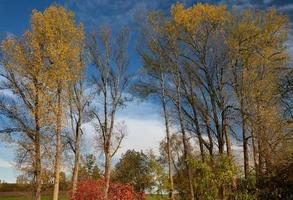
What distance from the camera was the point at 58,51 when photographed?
2194 cm

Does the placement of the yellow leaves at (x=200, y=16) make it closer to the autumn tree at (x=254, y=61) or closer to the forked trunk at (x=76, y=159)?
the autumn tree at (x=254, y=61)

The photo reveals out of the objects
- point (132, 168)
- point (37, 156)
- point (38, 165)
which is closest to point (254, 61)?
point (37, 156)

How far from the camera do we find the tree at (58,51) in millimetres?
21141

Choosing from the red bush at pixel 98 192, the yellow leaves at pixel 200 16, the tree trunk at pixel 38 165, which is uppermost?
the yellow leaves at pixel 200 16

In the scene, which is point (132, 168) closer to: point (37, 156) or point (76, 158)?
point (76, 158)

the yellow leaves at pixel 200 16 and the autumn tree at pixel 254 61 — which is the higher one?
the yellow leaves at pixel 200 16

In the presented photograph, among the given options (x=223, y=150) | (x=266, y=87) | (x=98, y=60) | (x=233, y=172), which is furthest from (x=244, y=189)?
(x=98, y=60)

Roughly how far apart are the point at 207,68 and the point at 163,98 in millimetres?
3500

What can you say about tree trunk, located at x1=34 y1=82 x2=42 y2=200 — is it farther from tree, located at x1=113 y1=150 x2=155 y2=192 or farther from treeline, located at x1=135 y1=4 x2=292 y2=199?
tree, located at x1=113 y1=150 x2=155 y2=192

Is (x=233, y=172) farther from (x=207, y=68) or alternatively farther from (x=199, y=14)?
(x=199, y=14)

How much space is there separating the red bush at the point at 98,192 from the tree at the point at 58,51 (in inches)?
109

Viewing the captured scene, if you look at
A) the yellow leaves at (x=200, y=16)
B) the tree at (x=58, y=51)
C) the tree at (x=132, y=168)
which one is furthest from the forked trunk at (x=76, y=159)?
the tree at (x=132, y=168)

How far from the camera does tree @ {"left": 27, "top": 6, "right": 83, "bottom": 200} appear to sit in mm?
21141

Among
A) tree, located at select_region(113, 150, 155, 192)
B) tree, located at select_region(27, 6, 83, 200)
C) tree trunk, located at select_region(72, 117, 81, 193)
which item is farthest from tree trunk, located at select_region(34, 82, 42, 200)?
tree, located at select_region(113, 150, 155, 192)
